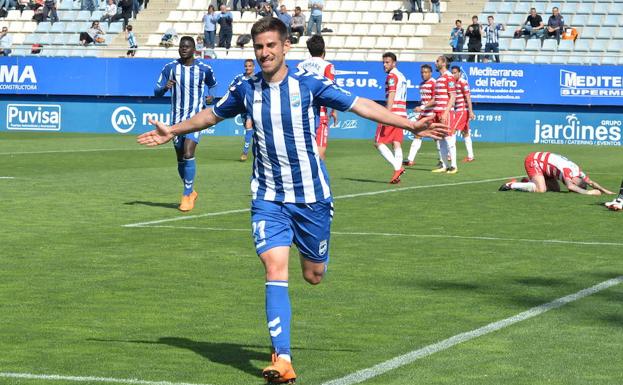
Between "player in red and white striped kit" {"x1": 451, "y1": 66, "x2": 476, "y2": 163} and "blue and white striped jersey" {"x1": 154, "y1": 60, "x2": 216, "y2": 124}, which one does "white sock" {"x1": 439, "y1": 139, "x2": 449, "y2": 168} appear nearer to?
"player in red and white striped kit" {"x1": 451, "y1": 66, "x2": 476, "y2": 163}

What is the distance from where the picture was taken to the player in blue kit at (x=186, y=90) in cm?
1745

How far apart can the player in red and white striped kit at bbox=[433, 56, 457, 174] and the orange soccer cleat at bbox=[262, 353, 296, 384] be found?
701 inches

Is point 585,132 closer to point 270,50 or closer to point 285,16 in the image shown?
point 285,16

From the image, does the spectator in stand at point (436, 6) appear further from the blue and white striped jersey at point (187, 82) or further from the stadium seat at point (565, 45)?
the blue and white striped jersey at point (187, 82)

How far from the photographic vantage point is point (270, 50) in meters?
7.51

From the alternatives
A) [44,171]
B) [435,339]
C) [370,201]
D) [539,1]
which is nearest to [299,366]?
[435,339]

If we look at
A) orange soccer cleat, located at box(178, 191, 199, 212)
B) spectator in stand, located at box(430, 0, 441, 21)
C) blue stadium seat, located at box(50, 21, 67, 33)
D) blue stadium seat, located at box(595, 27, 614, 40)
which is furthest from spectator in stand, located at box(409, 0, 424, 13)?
orange soccer cleat, located at box(178, 191, 199, 212)

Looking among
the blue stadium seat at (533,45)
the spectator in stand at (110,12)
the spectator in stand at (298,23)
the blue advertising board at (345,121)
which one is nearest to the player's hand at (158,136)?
the blue advertising board at (345,121)

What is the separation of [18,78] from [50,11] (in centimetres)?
868

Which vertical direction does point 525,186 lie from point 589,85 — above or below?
below

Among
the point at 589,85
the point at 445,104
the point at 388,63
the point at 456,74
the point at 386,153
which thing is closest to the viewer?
the point at 388,63

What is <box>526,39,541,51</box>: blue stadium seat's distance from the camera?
4044cm

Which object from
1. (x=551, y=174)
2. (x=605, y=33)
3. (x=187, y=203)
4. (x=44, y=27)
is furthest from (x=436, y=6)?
(x=187, y=203)

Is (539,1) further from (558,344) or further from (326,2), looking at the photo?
(558,344)
